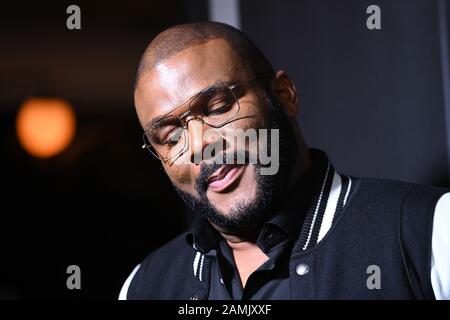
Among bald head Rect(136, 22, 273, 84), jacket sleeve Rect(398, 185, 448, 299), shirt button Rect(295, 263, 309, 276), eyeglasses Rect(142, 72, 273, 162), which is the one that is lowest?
shirt button Rect(295, 263, 309, 276)

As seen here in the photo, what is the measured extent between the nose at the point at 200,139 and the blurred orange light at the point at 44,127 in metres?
0.99

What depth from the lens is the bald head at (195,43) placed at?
1155 mm

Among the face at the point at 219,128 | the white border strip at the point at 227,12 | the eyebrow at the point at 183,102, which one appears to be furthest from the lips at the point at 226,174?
the white border strip at the point at 227,12

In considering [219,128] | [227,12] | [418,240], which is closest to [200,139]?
[219,128]

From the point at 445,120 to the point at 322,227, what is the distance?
397 millimetres

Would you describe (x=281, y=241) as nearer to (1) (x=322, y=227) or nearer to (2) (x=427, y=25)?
(1) (x=322, y=227)

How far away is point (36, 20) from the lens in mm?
2004

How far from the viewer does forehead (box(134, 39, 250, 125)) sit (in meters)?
1.12

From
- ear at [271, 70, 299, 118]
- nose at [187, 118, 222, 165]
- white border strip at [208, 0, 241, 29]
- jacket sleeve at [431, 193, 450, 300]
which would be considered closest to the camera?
jacket sleeve at [431, 193, 450, 300]

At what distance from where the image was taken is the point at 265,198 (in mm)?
1125

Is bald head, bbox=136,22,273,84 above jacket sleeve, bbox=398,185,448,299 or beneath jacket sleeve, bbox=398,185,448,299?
above

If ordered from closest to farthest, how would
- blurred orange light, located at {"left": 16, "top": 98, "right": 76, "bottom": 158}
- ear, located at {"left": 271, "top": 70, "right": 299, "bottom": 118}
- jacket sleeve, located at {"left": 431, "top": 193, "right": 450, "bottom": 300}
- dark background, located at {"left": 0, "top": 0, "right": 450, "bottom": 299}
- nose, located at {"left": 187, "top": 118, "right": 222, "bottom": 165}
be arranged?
1. jacket sleeve, located at {"left": 431, "top": 193, "right": 450, "bottom": 300}
2. nose, located at {"left": 187, "top": 118, "right": 222, "bottom": 165}
3. ear, located at {"left": 271, "top": 70, "right": 299, "bottom": 118}
4. dark background, located at {"left": 0, "top": 0, "right": 450, "bottom": 299}
5. blurred orange light, located at {"left": 16, "top": 98, "right": 76, "bottom": 158}

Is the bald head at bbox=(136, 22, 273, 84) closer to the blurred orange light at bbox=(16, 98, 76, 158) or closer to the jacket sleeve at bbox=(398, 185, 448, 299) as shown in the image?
the jacket sleeve at bbox=(398, 185, 448, 299)

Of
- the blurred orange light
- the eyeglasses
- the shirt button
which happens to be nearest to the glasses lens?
the eyeglasses
